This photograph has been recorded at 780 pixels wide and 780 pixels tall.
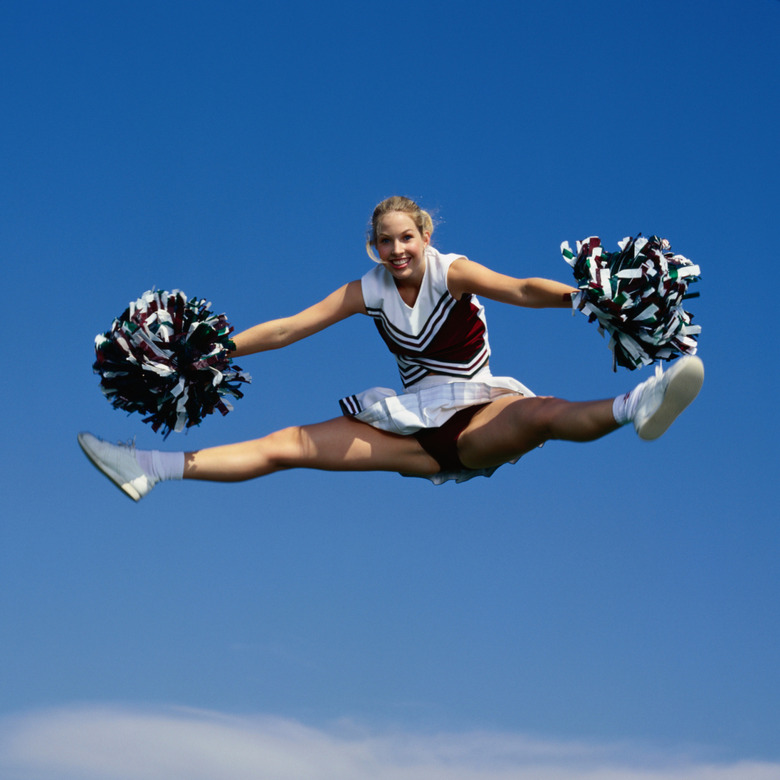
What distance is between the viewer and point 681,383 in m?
5.14

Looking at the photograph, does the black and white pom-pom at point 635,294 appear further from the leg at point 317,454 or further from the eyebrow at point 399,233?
the leg at point 317,454

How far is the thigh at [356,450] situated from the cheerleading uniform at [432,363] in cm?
5

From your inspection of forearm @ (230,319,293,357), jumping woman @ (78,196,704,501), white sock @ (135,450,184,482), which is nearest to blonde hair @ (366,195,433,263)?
jumping woman @ (78,196,704,501)

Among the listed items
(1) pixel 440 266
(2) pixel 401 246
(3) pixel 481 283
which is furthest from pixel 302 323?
(3) pixel 481 283

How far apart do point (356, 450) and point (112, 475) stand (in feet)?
3.72

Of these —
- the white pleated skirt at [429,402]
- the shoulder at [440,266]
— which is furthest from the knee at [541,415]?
the shoulder at [440,266]

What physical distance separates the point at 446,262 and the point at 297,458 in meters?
1.20

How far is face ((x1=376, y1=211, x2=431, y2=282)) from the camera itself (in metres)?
6.10

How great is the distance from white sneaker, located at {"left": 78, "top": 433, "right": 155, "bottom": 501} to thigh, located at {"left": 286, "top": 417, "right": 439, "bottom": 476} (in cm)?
69

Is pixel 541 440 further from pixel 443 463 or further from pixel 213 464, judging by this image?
pixel 213 464

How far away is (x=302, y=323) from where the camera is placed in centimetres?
617

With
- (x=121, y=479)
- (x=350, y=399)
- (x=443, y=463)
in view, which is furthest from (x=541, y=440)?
(x=121, y=479)

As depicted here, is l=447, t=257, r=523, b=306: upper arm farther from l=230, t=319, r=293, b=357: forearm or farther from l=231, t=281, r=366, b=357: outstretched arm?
l=230, t=319, r=293, b=357: forearm

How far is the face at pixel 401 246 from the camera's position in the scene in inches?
240
